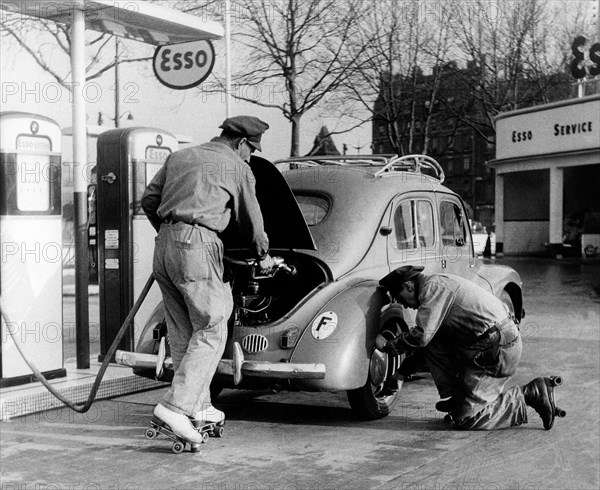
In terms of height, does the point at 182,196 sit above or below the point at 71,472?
above

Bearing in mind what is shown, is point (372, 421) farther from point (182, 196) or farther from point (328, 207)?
point (182, 196)

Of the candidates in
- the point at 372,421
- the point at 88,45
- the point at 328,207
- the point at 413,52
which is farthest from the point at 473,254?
the point at 413,52

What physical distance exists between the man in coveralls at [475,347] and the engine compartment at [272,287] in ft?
2.56

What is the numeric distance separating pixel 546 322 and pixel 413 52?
58.2 ft

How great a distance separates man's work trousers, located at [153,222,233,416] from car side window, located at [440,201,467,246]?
320 centimetres

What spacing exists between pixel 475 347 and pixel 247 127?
2.20 meters

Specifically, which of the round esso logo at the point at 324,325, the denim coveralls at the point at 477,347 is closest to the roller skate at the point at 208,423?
the round esso logo at the point at 324,325

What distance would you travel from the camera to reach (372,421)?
19.7 feet

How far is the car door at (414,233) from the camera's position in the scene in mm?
6855

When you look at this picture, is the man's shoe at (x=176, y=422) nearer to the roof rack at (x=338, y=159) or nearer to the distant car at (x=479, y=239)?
the roof rack at (x=338, y=159)

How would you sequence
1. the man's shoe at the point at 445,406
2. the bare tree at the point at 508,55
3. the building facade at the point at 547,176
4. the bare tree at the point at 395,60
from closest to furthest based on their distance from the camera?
1. the man's shoe at the point at 445,406
2. the bare tree at the point at 395,60
3. the building facade at the point at 547,176
4. the bare tree at the point at 508,55

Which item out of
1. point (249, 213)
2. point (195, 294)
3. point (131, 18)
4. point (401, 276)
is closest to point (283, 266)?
point (249, 213)

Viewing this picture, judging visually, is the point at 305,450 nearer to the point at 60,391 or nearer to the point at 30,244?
the point at 60,391

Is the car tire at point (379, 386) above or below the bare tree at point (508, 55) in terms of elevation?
below
